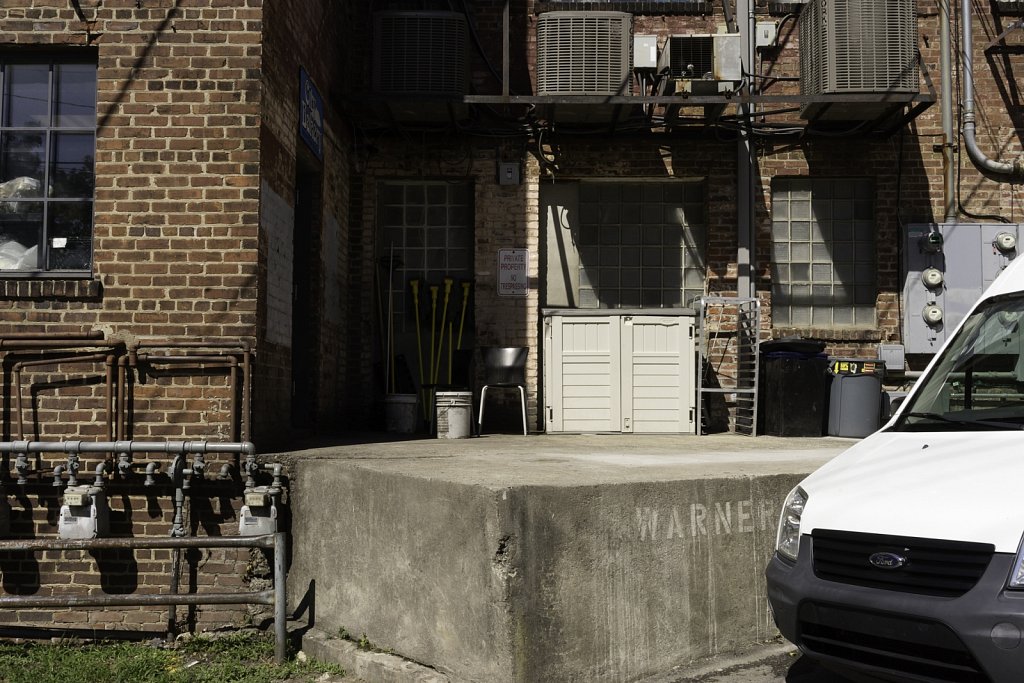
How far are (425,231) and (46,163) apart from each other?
5124 millimetres

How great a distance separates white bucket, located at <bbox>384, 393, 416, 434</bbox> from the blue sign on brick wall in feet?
8.69

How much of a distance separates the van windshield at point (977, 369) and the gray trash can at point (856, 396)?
225 inches

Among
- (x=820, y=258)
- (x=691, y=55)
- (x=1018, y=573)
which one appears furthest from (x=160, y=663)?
(x=820, y=258)

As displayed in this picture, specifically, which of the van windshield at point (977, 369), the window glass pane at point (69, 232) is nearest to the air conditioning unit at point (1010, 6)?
the van windshield at point (977, 369)

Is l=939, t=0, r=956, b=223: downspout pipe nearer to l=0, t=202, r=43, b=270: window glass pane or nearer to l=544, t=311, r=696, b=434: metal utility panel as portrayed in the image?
l=544, t=311, r=696, b=434: metal utility panel

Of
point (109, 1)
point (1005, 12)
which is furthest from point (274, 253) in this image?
point (1005, 12)

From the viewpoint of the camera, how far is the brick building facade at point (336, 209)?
6.64 meters

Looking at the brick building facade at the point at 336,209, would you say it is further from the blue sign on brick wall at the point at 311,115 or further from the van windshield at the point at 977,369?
the van windshield at the point at 977,369

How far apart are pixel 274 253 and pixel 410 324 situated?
4018mm

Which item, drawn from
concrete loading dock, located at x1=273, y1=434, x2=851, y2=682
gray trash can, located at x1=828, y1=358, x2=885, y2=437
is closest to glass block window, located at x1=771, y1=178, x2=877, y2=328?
gray trash can, located at x1=828, y1=358, x2=885, y2=437

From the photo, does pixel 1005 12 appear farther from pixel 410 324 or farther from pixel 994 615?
pixel 994 615

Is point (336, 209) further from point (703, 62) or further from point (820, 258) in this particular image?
point (820, 258)

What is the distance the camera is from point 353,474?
595 centimetres

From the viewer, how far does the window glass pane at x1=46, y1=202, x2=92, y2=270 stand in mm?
6922
